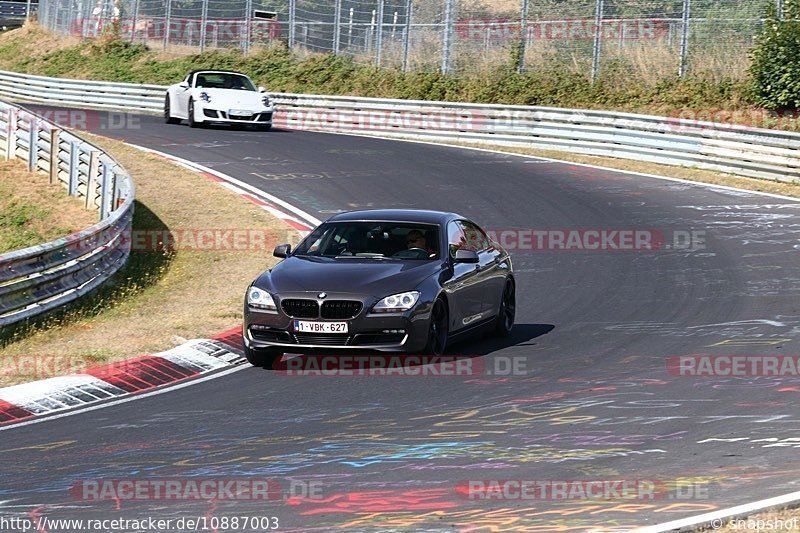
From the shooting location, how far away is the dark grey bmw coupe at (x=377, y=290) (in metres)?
12.0

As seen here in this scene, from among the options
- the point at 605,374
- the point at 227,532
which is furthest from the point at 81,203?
the point at 227,532

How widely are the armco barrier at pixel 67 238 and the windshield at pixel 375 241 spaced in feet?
11.0

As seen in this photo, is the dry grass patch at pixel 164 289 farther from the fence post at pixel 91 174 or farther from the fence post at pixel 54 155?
the fence post at pixel 54 155

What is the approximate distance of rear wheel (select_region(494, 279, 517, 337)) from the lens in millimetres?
13945

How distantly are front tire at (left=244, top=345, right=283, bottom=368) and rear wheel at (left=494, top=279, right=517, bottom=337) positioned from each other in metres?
2.56

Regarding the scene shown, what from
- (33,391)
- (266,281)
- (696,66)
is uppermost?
(696,66)

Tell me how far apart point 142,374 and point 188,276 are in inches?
237

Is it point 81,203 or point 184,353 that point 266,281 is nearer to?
point 184,353

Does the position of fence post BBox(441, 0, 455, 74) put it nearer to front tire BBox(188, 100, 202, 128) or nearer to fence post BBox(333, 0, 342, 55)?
fence post BBox(333, 0, 342, 55)

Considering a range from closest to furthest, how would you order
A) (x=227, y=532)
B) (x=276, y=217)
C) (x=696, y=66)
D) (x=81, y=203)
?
(x=227, y=532), (x=276, y=217), (x=81, y=203), (x=696, y=66)

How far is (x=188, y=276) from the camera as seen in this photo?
18266mm

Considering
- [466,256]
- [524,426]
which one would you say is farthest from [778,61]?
[524,426]

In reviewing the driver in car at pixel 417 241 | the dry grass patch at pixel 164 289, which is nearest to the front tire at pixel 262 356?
the dry grass patch at pixel 164 289

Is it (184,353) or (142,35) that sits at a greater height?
(142,35)
